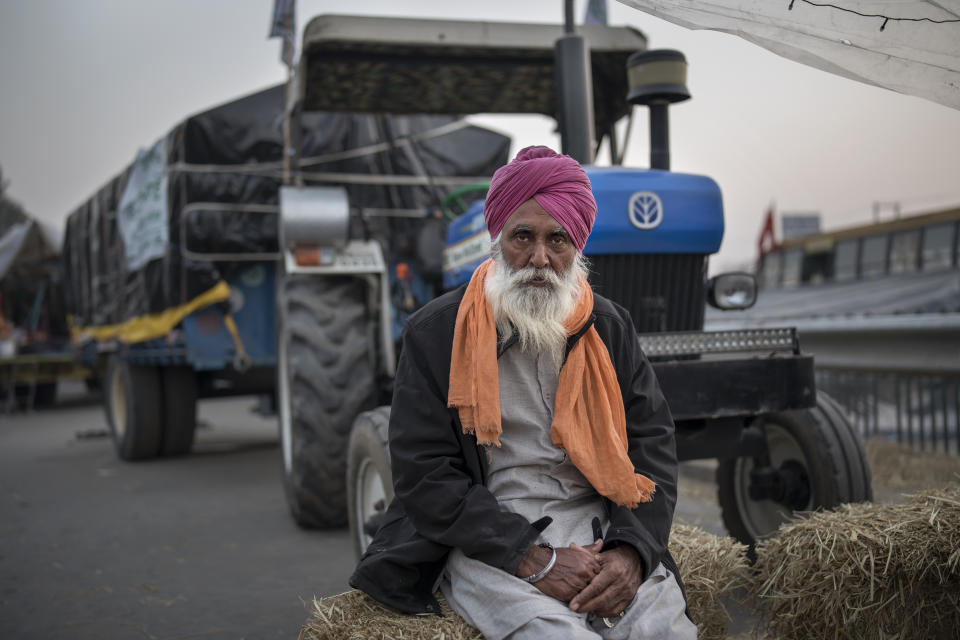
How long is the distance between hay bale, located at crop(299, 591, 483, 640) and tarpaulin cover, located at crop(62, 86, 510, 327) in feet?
13.5

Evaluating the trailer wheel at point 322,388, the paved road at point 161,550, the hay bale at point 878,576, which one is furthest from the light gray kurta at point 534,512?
the trailer wheel at point 322,388

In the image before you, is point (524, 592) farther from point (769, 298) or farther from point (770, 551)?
point (769, 298)

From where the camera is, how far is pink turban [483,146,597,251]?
7.19ft

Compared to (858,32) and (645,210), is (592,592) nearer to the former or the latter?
(858,32)

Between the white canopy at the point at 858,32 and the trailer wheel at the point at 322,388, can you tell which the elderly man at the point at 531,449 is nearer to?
the white canopy at the point at 858,32

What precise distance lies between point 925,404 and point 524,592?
228 inches

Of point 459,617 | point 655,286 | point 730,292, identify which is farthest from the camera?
point 730,292

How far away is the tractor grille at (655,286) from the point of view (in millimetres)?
3641

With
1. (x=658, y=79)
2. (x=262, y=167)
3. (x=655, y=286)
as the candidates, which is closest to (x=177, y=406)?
(x=262, y=167)

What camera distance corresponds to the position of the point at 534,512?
215 cm

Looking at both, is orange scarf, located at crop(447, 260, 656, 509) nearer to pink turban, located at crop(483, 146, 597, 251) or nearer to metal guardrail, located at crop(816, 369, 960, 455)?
pink turban, located at crop(483, 146, 597, 251)

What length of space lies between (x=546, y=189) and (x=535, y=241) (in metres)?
0.15

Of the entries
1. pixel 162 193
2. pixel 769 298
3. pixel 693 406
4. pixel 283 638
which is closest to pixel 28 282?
pixel 162 193

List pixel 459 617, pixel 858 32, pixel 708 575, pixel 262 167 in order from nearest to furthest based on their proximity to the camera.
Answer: pixel 459 617 < pixel 858 32 < pixel 708 575 < pixel 262 167
